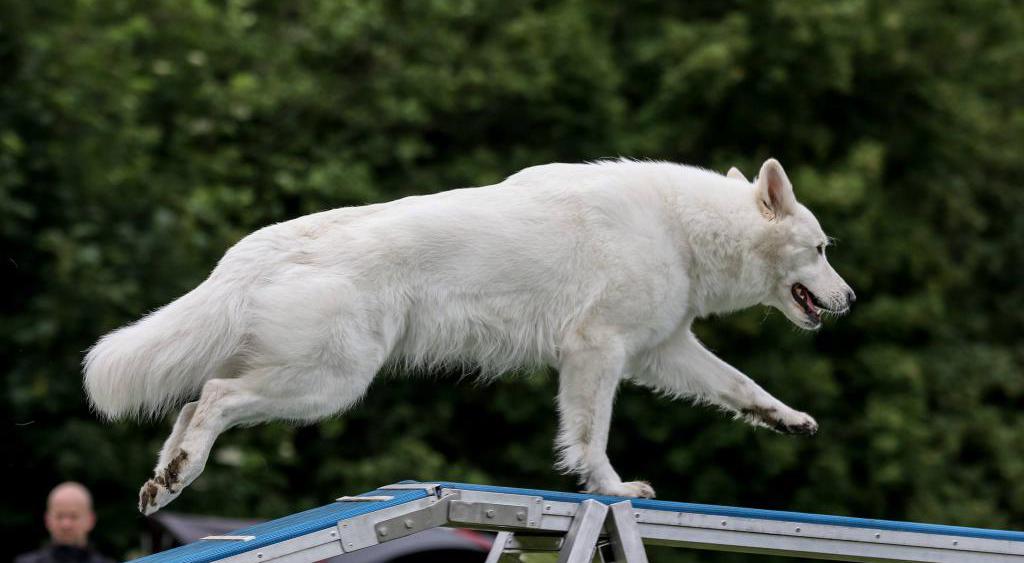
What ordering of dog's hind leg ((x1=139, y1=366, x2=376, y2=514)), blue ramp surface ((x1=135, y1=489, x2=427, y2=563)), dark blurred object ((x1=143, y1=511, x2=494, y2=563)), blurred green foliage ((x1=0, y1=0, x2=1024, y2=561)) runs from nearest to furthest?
1. blue ramp surface ((x1=135, y1=489, x2=427, y2=563))
2. dog's hind leg ((x1=139, y1=366, x2=376, y2=514))
3. dark blurred object ((x1=143, y1=511, x2=494, y2=563))
4. blurred green foliage ((x1=0, y1=0, x2=1024, y2=561))

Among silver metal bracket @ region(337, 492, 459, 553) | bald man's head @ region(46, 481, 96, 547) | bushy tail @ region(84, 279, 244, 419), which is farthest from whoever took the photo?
bald man's head @ region(46, 481, 96, 547)

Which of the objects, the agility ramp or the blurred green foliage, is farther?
the blurred green foliage

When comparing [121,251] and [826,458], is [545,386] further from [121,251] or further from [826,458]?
[121,251]

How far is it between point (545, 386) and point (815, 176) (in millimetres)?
3633

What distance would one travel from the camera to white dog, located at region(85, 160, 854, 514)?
17.1ft

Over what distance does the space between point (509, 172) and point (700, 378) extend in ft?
26.8

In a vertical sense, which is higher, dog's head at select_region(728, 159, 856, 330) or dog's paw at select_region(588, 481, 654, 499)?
dog's head at select_region(728, 159, 856, 330)

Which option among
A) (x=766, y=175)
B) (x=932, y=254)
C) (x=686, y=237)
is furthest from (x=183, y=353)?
(x=932, y=254)

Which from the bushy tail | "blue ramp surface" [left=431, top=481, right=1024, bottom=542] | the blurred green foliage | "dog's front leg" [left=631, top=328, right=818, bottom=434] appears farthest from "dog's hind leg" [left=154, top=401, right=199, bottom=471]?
the blurred green foliage

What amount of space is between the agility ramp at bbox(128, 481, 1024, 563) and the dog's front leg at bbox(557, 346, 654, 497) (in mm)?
396

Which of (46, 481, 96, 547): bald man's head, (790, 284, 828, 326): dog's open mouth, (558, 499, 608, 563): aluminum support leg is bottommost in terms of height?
(46, 481, 96, 547): bald man's head

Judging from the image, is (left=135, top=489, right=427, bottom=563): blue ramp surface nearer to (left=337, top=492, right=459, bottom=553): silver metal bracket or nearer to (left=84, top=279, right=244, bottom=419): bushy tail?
(left=337, top=492, right=459, bottom=553): silver metal bracket

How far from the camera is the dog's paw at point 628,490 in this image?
5.65 meters

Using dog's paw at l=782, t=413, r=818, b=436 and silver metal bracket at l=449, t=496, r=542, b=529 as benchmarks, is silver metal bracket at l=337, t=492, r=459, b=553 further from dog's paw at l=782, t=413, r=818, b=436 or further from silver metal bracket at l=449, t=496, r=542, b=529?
dog's paw at l=782, t=413, r=818, b=436
